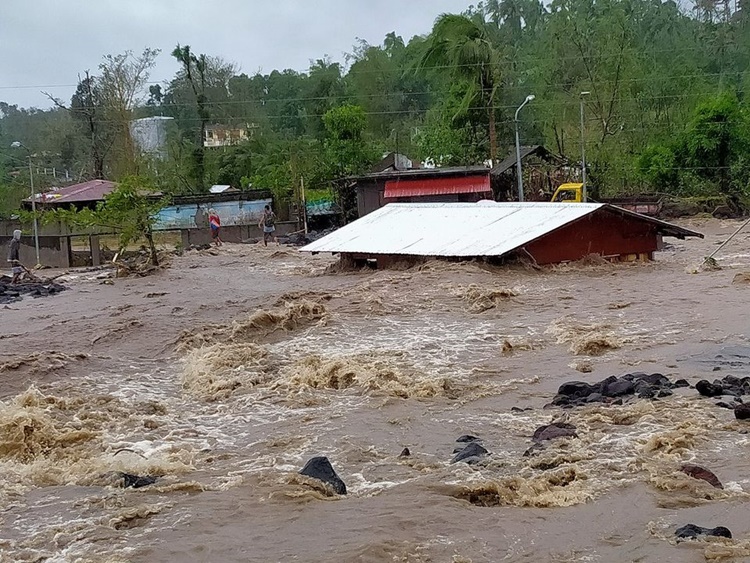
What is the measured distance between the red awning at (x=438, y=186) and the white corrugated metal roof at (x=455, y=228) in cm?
905

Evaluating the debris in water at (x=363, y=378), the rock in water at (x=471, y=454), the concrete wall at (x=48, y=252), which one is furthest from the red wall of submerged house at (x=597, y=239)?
the concrete wall at (x=48, y=252)

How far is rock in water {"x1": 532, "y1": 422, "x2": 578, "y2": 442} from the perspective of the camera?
8539 mm

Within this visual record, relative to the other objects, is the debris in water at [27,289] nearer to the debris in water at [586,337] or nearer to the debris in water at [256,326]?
the debris in water at [256,326]

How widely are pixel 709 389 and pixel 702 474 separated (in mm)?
2644

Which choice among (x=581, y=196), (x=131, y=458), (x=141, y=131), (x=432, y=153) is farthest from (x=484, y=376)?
(x=141, y=131)

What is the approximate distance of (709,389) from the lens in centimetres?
962

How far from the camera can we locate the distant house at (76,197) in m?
39.9

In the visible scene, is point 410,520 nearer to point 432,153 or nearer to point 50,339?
point 50,339

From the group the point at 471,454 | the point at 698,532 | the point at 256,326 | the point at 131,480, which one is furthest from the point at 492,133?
the point at 698,532

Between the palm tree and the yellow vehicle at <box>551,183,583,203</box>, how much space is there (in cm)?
1032

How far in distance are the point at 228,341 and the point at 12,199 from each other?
1378 inches

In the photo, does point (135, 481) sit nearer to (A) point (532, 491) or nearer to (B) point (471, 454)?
(B) point (471, 454)

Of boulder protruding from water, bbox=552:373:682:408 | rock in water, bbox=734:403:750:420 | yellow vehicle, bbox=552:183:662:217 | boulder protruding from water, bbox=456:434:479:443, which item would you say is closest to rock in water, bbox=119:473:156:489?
boulder protruding from water, bbox=456:434:479:443

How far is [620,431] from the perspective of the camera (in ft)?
28.5
